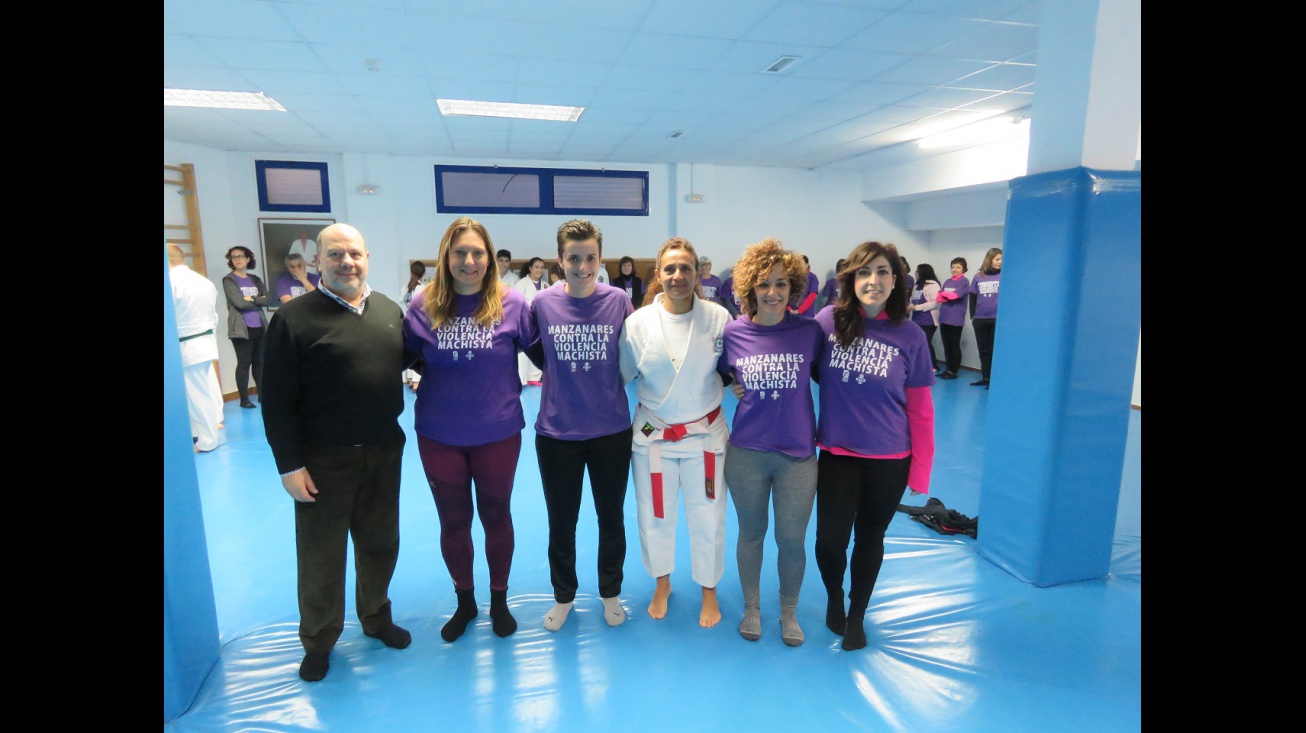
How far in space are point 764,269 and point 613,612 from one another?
154 centimetres

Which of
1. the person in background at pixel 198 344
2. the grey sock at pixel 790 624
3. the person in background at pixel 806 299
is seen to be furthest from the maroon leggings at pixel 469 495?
the person in background at pixel 198 344

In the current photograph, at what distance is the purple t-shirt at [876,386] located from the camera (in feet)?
7.41

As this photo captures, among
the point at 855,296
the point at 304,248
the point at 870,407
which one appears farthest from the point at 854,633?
the point at 304,248

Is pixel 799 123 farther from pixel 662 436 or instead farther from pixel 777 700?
pixel 777 700

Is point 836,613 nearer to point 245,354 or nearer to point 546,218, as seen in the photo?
point 245,354

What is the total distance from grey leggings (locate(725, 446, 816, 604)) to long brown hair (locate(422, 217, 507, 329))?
107 centimetres

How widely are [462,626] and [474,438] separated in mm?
832

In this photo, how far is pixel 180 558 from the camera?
2.10 metres

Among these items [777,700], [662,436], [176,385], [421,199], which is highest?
[421,199]

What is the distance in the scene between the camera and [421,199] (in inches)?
332

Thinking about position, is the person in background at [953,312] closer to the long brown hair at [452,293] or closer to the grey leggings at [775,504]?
the grey leggings at [775,504]

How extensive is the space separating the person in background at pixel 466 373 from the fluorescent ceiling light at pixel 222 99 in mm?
4261
